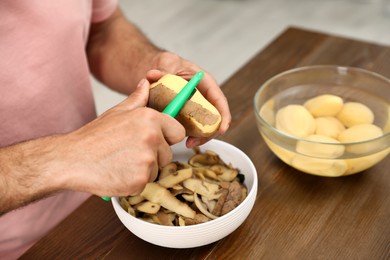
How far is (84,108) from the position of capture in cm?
118

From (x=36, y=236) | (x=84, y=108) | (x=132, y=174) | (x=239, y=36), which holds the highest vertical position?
(x=132, y=174)

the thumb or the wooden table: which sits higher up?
the thumb

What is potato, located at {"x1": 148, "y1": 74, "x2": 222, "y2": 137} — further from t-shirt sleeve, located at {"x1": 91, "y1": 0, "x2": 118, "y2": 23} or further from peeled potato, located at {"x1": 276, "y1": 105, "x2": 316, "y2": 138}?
t-shirt sleeve, located at {"x1": 91, "y1": 0, "x2": 118, "y2": 23}

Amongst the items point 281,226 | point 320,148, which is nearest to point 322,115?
point 320,148

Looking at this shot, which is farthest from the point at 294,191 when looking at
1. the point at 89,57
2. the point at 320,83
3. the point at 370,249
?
the point at 89,57

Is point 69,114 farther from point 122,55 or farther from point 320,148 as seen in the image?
point 320,148

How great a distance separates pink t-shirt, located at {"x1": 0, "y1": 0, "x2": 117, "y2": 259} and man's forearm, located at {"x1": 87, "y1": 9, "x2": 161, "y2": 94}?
3.6 inches

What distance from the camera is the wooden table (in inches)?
31.6

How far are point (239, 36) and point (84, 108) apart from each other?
212 cm

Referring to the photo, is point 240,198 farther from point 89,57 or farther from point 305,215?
point 89,57

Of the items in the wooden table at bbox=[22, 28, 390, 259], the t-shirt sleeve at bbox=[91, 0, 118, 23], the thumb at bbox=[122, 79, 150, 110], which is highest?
the thumb at bbox=[122, 79, 150, 110]

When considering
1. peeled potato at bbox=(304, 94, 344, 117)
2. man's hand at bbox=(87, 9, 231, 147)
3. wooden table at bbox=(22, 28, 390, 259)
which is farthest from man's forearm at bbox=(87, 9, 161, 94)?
peeled potato at bbox=(304, 94, 344, 117)

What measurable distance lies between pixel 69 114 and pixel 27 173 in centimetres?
40

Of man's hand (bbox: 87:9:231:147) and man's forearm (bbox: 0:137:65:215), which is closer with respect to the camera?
man's forearm (bbox: 0:137:65:215)
